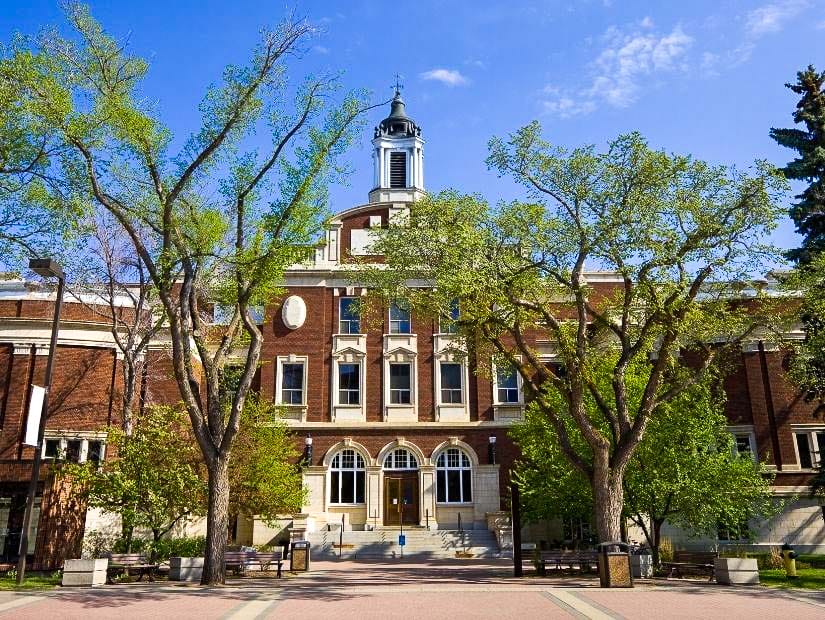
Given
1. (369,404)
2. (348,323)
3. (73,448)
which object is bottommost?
(73,448)

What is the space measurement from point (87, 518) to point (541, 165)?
57.3 ft

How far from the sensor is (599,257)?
1620 centimetres

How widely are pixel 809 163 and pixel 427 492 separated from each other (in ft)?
63.6

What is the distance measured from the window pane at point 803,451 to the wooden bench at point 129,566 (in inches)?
998

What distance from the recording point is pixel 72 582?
15.1 metres

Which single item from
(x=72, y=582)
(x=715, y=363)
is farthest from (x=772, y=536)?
(x=72, y=582)

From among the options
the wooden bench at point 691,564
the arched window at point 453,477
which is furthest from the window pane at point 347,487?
the wooden bench at point 691,564

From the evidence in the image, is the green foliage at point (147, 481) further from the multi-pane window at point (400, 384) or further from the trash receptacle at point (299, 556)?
the multi-pane window at point (400, 384)

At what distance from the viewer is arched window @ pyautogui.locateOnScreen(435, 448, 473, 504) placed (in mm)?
29938

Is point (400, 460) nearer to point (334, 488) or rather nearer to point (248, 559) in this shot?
point (334, 488)

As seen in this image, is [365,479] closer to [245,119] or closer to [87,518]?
[87,518]

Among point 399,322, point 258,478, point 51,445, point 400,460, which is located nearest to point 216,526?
point 258,478

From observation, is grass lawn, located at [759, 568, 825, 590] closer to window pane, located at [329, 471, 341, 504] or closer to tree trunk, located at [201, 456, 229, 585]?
tree trunk, located at [201, 456, 229, 585]

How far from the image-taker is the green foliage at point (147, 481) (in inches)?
744
